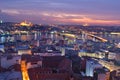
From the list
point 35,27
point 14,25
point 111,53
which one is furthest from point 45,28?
point 111,53

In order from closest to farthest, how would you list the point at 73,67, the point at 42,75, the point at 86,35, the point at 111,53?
the point at 42,75, the point at 73,67, the point at 111,53, the point at 86,35

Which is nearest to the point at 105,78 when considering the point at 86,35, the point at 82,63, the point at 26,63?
the point at 26,63

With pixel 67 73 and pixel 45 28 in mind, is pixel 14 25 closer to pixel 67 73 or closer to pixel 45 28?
pixel 45 28

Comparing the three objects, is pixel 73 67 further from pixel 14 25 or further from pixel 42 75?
pixel 14 25

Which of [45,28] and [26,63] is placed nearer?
[26,63]

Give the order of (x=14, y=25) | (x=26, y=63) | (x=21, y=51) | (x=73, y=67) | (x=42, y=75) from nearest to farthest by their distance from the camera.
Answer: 1. (x=42, y=75)
2. (x=26, y=63)
3. (x=73, y=67)
4. (x=21, y=51)
5. (x=14, y=25)

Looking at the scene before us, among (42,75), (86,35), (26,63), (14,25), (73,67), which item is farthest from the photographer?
(14,25)

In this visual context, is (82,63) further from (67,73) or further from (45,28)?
(45,28)

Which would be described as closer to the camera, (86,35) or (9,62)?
(9,62)

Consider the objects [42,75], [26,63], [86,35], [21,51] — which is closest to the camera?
[42,75]
